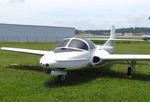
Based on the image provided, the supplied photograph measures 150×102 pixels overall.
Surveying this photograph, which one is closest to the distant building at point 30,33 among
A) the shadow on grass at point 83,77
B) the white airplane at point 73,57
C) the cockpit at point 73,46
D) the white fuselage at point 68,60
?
the shadow on grass at point 83,77

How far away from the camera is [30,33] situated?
311 ft

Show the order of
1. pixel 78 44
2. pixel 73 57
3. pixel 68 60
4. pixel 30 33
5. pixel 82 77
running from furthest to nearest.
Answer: pixel 30 33, pixel 82 77, pixel 78 44, pixel 73 57, pixel 68 60

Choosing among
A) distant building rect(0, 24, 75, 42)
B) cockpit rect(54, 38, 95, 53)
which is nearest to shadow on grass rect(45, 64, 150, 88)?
cockpit rect(54, 38, 95, 53)

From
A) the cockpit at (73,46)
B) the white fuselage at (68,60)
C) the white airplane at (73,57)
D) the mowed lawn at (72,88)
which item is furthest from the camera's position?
the cockpit at (73,46)

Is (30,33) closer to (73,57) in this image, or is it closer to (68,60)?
(73,57)

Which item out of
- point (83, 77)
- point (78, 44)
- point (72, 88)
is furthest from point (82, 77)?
point (72, 88)

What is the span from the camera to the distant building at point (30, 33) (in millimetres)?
88463

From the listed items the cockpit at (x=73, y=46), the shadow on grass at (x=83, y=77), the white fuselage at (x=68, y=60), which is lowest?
the shadow on grass at (x=83, y=77)

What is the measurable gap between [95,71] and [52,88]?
17.9 ft

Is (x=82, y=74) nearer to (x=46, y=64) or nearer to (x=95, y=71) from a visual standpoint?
(x=95, y=71)

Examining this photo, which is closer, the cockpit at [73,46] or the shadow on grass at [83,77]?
the shadow on grass at [83,77]

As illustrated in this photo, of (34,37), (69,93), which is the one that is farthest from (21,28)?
(69,93)

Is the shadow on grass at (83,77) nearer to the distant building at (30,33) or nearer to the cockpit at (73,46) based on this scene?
the cockpit at (73,46)

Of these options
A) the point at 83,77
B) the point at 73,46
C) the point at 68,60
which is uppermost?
the point at 73,46
